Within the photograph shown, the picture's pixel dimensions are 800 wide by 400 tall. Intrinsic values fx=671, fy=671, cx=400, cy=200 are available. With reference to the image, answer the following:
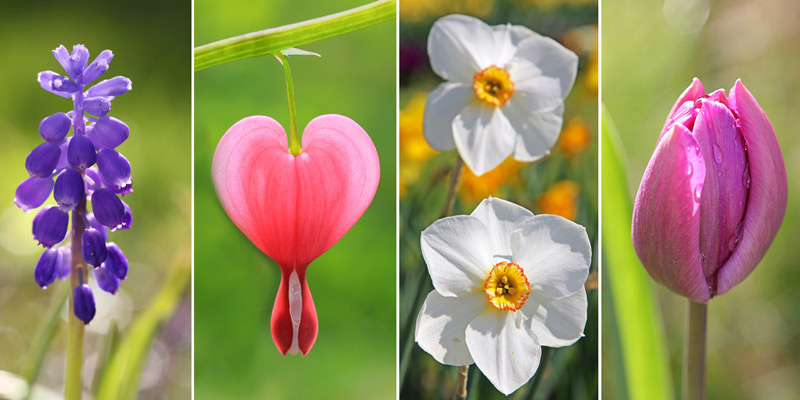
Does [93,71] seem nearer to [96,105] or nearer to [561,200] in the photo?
[96,105]

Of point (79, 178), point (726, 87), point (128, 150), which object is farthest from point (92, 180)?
point (726, 87)

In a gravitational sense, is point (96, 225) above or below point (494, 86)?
below

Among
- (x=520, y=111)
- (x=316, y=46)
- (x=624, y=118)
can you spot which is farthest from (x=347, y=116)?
(x=624, y=118)

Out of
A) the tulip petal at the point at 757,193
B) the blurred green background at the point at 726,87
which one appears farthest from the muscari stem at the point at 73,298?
the blurred green background at the point at 726,87

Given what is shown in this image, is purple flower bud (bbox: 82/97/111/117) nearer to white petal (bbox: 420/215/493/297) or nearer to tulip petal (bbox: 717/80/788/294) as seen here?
white petal (bbox: 420/215/493/297)

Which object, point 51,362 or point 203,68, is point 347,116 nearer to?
point 203,68

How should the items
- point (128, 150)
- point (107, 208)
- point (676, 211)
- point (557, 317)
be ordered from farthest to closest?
1. point (128, 150)
2. point (557, 317)
3. point (107, 208)
4. point (676, 211)

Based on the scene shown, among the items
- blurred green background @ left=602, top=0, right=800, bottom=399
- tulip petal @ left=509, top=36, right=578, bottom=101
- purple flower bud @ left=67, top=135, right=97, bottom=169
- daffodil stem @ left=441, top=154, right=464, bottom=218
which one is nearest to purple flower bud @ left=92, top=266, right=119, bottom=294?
purple flower bud @ left=67, top=135, right=97, bottom=169

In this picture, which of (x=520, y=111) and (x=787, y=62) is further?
(x=787, y=62)
